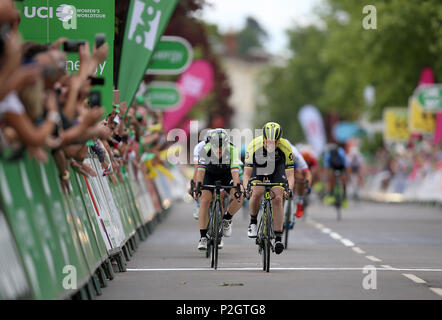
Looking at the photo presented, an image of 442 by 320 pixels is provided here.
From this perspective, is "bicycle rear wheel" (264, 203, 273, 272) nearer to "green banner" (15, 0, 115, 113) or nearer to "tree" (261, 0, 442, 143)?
"green banner" (15, 0, 115, 113)

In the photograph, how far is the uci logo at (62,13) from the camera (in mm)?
15055

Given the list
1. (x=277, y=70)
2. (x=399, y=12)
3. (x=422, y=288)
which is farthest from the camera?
(x=277, y=70)

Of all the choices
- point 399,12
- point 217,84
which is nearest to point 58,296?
point 399,12

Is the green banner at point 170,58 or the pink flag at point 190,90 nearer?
the green banner at point 170,58

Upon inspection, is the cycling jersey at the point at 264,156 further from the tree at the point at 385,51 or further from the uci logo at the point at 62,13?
the tree at the point at 385,51

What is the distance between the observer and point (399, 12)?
148 ft

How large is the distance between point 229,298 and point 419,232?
1369 centimetres

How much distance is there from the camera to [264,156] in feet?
50.6

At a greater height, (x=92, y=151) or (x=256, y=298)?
(x=92, y=151)

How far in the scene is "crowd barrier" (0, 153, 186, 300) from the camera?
8367 mm

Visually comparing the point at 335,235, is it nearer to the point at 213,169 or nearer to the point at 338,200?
the point at 213,169

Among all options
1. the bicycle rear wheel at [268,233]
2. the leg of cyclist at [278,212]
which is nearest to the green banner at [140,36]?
the leg of cyclist at [278,212]

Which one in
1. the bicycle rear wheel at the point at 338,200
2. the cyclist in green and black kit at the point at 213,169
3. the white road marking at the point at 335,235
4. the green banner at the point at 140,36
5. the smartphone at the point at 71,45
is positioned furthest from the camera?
the bicycle rear wheel at the point at 338,200
